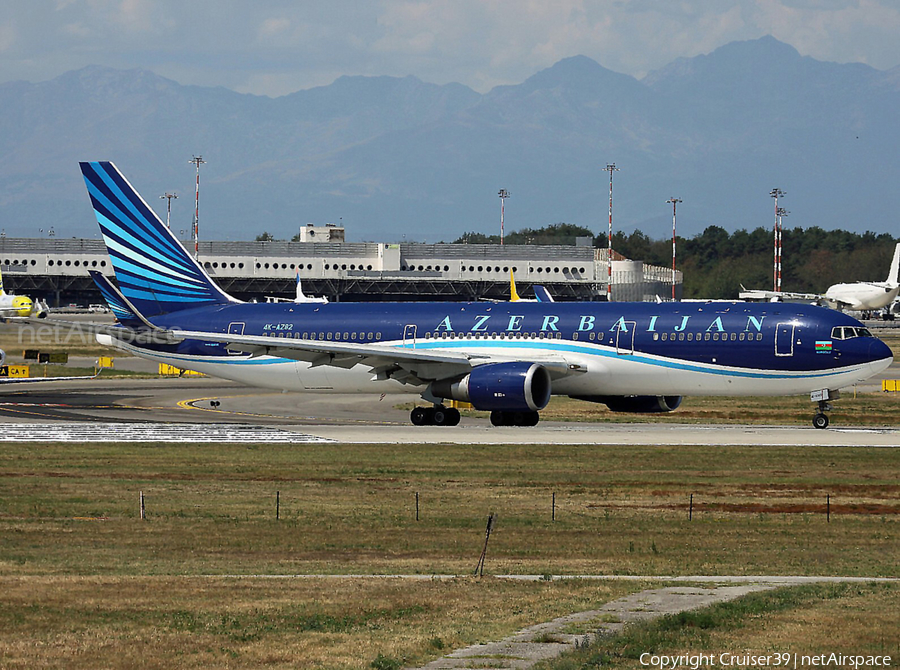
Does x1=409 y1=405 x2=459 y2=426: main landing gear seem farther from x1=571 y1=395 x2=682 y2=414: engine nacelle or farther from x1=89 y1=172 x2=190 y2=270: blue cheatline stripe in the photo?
x1=89 y1=172 x2=190 y2=270: blue cheatline stripe

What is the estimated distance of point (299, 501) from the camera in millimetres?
32312

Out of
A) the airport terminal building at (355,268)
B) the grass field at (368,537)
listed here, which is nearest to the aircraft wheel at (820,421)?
the grass field at (368,537)

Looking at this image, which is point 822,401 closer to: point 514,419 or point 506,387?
point 514,419

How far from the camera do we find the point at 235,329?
183 feet

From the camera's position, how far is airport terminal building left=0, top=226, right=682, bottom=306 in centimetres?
17800

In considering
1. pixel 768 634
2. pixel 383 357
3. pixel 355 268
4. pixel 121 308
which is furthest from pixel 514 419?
pixel 355 268

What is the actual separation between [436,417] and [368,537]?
82.7 ft

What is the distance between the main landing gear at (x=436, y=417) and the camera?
5216cm

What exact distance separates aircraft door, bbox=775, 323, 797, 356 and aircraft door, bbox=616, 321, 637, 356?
18.5 ft

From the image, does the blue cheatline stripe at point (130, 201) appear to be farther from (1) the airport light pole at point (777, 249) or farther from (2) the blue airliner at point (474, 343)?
(1) the airport light pole at point (777, 249)

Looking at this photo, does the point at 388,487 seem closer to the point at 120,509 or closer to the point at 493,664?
the point at 120,509

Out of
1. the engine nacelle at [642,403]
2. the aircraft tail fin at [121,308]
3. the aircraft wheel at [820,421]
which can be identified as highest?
the aircraft tail fin at [121,308]

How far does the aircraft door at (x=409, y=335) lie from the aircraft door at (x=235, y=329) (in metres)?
7.90

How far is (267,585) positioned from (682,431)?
31.3m
